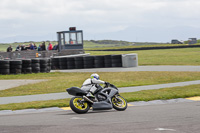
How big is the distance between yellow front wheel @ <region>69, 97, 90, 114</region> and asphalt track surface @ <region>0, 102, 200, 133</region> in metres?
0.21

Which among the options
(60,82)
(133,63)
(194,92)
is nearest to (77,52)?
(133,63)

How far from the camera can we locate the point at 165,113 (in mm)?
9867

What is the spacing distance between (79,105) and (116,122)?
6.71 feet

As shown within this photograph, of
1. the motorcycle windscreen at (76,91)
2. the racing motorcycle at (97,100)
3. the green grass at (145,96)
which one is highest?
the motorcycle windscreen at (76,91)

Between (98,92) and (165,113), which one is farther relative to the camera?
(98,92)

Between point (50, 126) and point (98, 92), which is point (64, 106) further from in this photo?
point (50, 126)

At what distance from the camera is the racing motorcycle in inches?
408

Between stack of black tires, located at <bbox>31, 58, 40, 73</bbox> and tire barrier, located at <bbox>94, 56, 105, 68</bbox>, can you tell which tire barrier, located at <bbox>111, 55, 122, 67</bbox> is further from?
stack of black tires, located at <bbox>31, 58, 40, 73</bbox>

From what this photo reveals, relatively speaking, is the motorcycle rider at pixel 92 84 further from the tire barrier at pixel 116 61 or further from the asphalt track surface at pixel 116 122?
the tire barrier at pixel 116 61

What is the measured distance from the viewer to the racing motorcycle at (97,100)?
10.4 metres

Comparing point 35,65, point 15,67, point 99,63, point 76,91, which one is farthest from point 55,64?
point 76,91

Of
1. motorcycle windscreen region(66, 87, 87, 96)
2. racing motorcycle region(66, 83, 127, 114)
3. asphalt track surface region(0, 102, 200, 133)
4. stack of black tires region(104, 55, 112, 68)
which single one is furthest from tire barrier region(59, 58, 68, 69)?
asphalt track surface region(0, 102, 200, 133)

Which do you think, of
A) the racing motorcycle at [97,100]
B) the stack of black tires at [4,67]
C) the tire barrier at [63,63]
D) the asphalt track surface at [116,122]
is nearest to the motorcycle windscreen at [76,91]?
the racing motorcycle at [97,100]

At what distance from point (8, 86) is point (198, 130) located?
12552 mm
